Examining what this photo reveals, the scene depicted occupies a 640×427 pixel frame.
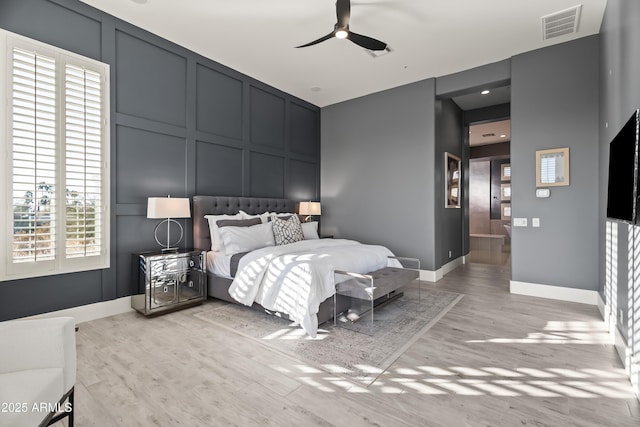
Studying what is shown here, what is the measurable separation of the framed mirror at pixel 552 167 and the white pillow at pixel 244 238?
12.6ft

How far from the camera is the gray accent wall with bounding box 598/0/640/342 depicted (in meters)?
2.32

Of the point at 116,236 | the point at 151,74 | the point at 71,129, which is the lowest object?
the point at 116,236

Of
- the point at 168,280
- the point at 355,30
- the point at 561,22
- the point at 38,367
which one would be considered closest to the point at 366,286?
the point at 168,280

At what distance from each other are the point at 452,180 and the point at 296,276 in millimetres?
4381

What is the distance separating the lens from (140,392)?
6.83 feet

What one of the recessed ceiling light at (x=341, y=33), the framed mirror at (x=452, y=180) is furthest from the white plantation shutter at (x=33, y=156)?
the framed mirror at (x=452, y=180)

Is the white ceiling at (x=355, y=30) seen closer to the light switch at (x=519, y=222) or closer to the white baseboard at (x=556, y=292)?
the light switch at (x=519, y=222)

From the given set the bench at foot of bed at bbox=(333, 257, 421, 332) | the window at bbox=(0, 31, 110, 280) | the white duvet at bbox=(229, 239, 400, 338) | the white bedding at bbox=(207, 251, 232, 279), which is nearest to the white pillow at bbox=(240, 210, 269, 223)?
the white bedding at bbox=(207, 251, 232, 279)

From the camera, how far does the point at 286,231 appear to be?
4648mm

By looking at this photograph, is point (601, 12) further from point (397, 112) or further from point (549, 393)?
point (549, 393)

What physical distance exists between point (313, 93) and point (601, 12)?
13.7ft

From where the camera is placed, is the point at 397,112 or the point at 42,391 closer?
the point at 42,391

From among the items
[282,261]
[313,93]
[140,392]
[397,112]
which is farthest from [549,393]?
[313,93]

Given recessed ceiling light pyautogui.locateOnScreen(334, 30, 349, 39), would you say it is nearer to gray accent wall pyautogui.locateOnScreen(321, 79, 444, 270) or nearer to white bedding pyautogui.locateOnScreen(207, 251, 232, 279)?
gray accent wall pyautogui.locateOnScreen(321, 79, 444, 270)
